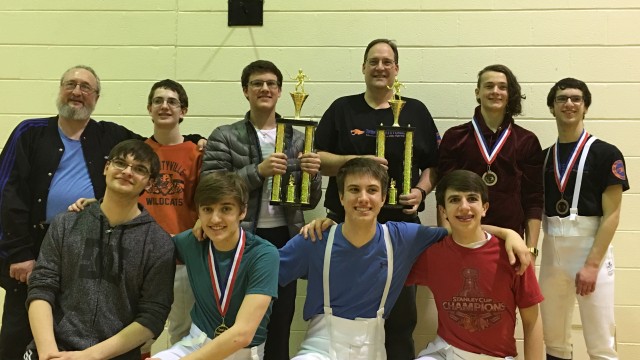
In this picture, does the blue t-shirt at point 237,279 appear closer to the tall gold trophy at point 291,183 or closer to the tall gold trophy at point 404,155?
the tall gold trophy at point 291,183

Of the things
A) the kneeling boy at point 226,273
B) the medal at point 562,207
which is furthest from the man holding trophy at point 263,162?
the medal at point 562,207

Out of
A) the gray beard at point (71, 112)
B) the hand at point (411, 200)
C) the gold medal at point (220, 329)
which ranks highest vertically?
the gray beard at point (71, 112)

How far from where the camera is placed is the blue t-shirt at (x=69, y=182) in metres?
2.76

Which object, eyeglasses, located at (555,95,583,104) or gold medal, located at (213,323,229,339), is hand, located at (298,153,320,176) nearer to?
gold medal, located at (213,323,229,339)

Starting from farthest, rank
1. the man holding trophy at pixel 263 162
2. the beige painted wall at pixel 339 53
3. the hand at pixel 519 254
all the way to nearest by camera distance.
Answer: the beige painted wall at pixel 339 53 < the man holding trophy at pixel 263 162 < the hand at pixel 519 254

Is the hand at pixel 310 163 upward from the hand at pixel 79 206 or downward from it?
upward

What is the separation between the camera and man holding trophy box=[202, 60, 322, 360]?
277 cm

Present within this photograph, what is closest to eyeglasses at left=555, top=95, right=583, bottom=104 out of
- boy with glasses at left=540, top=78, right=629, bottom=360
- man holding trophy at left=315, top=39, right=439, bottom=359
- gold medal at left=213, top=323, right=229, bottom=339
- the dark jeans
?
boy with glasses at left=540, top=78, right=629, bottom=360

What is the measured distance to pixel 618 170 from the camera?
2875 mm

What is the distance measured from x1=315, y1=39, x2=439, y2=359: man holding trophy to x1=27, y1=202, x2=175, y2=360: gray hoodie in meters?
1.13

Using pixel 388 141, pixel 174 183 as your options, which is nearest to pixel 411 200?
pixel 388 141

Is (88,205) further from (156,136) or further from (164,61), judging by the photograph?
(164,61)

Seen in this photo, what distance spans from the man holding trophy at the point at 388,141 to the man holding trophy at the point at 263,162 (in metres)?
0.21

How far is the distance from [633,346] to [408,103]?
2431 millimetres
